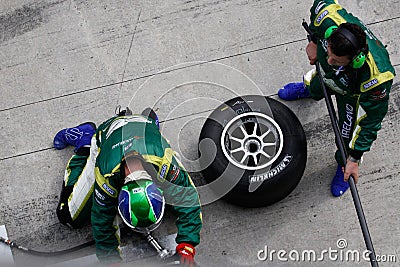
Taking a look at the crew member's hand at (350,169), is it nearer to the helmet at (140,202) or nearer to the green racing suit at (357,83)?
the green racing suit at (357,83)

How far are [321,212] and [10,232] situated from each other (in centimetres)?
293

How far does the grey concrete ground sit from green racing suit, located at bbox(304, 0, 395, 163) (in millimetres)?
783

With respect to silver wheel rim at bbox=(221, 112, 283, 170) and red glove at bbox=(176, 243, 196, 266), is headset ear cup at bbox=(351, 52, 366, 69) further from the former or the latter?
red glove at bbox=(176, 243, 196, 266)

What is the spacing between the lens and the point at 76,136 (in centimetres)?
563

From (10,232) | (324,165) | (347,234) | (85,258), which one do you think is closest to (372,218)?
(347,234)

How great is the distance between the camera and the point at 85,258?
5.42m

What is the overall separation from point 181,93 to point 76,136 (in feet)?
3.71

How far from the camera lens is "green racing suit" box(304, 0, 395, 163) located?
4441 mm

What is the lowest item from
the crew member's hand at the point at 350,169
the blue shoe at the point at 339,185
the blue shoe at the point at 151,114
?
the blue shoe at the point at 339,185

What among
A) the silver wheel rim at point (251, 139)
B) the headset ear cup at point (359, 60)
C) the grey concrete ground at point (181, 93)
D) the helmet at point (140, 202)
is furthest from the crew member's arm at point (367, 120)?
the helmet at point (140, 202)

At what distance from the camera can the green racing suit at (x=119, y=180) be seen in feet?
14.4

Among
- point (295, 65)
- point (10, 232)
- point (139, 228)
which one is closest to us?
point (139, 228)

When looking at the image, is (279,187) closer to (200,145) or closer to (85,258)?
(200,145)

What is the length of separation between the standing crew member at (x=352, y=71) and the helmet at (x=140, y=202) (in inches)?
64.2
